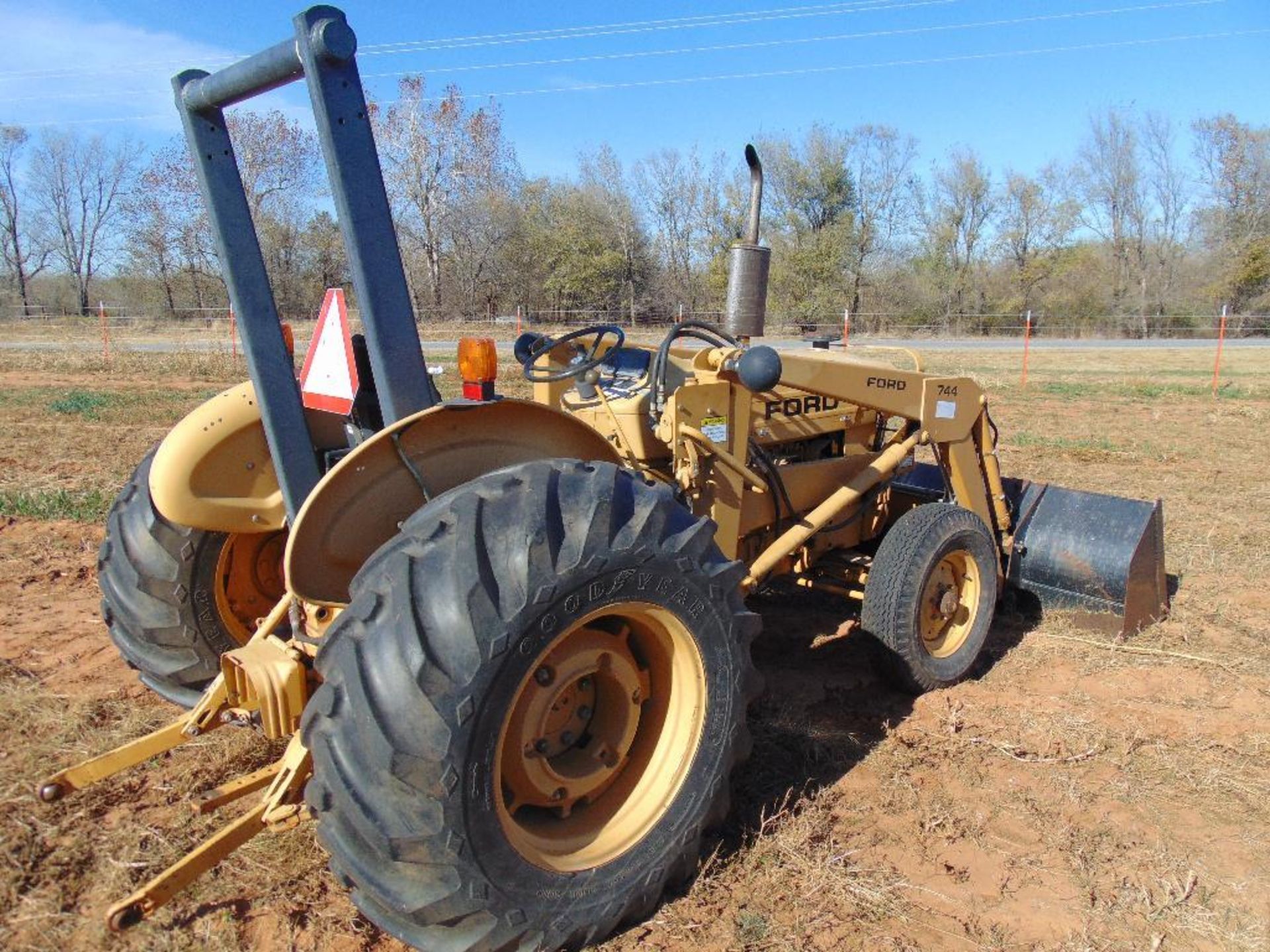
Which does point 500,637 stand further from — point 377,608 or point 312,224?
point 312,224

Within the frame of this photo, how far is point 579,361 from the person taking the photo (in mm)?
3998

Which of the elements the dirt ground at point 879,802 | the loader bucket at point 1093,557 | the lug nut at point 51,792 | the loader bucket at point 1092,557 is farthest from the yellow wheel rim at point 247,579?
the loader bucket at point 1093,557

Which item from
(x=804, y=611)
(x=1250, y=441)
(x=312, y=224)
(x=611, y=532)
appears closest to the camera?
(x=611, y=532)

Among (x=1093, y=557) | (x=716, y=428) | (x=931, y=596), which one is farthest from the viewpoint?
(x=1093, y=557)

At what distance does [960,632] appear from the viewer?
178 inches

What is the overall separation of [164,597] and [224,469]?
23.0 inches

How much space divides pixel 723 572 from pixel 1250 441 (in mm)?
11065

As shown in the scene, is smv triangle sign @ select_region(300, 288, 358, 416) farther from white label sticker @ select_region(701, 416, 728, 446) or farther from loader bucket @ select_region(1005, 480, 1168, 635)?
loader bucket @ select_region(1005, 480, 1168, 635)

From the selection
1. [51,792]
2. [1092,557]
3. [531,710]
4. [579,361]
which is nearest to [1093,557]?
[1092,557]

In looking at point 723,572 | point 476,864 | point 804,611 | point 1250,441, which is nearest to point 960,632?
point 804,611

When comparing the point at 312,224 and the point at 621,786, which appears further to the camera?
the point at 312,224

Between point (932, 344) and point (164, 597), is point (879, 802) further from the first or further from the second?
point (932, 344)

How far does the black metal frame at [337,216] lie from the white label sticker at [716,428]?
1310mm

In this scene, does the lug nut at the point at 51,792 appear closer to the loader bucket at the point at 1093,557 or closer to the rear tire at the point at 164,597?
the rear tire at the point at 164,597
